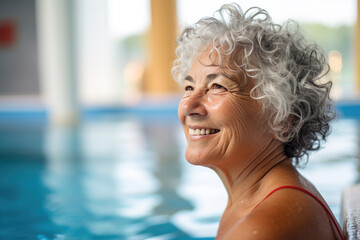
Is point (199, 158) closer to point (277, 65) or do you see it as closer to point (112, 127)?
point (277, 65)

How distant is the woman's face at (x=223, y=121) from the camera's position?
172 centimetres

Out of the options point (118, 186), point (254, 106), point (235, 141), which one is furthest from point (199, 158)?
point (118, 186)

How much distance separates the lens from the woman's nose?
1737mm

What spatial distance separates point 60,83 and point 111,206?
330 inches

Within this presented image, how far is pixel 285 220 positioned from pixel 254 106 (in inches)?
18.7

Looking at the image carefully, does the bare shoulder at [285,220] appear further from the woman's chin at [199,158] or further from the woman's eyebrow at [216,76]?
the woman's eyebrow at [216,76]

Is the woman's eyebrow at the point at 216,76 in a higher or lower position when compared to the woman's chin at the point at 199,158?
higher

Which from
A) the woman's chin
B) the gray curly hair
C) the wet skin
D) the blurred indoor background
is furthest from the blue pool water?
the woman's chin

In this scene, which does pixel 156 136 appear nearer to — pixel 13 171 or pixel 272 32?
pixel 13 171

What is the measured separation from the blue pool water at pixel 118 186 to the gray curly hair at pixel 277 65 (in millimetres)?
930

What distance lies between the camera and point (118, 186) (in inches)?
198

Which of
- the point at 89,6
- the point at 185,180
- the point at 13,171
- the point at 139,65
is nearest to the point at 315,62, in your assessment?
the point at 185,180

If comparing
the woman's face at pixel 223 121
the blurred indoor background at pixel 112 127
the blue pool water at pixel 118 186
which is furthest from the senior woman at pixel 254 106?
the blue pool water at pixel 118 186

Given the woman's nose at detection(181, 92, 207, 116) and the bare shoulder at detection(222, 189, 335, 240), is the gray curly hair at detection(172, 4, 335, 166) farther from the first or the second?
the bare shoulder at detection(222, 189, 335, 240)
